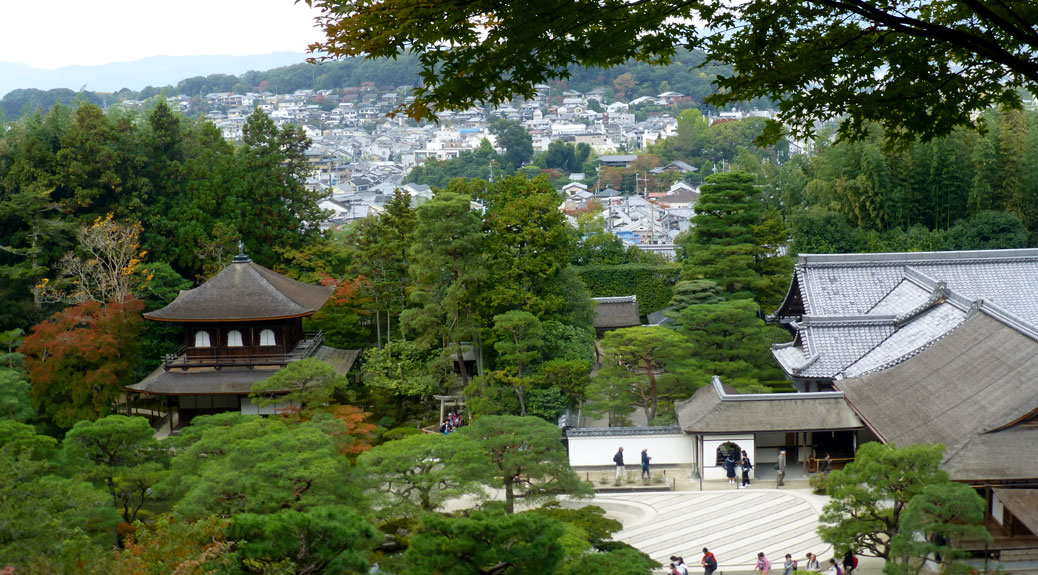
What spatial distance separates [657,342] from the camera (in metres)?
19.4

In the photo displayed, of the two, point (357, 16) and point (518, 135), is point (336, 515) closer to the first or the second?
point (357, 16)

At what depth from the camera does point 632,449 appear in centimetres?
1873

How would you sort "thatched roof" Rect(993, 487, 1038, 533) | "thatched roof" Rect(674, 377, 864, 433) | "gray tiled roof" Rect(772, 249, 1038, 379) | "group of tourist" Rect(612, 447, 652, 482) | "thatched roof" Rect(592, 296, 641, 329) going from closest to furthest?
"thatched roof" Rect(993, 487, 1038, 533) → "thatched roof" Rect(674, 377, 864, 433) → "group of tourist" Rect(612, 447, 652, 482) → "gray tiled roof" Rect(772, 249, 1038, 379) → "thatched roof" Rect(592, 296, 641, 329)

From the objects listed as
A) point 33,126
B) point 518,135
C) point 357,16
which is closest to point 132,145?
point 33,126

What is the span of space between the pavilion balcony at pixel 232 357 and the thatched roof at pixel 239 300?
3.00 feet

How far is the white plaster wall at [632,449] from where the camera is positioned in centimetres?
1866

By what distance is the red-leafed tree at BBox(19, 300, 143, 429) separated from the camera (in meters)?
20.0

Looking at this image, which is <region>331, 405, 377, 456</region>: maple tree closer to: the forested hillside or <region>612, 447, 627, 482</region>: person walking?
<region>612, 447, 627, 482</region>: person walking

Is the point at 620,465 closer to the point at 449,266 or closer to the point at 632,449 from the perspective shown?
the point at 632,449

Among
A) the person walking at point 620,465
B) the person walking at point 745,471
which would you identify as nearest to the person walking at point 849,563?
the person walking at point 745,471

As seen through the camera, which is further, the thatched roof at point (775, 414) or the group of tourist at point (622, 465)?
the group of tourist at point (622, 465)

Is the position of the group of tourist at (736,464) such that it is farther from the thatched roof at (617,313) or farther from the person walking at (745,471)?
the thatched roof at (617,313)

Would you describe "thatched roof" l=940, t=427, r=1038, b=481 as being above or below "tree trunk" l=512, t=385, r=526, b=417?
above

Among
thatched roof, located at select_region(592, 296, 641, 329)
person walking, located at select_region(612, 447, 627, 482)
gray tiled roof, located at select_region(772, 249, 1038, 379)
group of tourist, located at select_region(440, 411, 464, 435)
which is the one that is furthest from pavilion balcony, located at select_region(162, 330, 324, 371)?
gray tiled roof, located at select_region(772, 249, 1038, 379)
